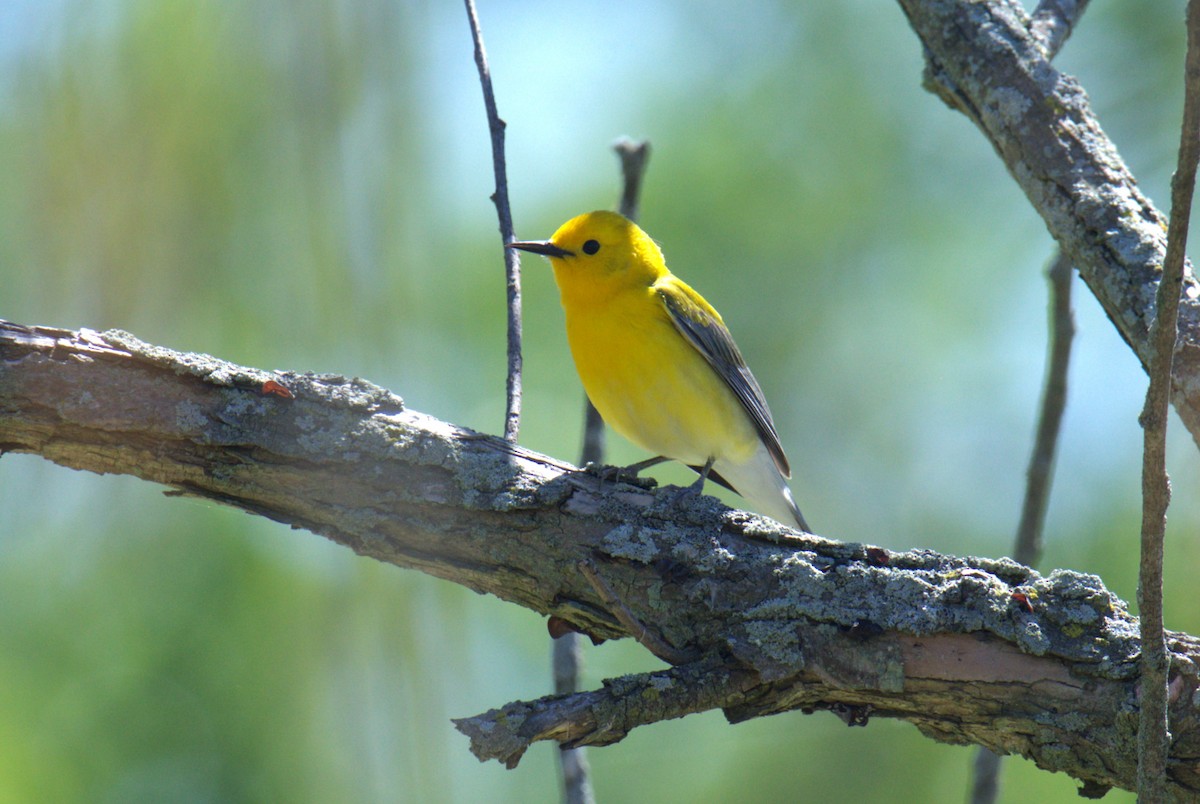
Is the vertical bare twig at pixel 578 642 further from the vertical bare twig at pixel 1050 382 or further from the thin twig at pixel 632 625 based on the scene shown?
the vertical bare twig at pixel 1050 382

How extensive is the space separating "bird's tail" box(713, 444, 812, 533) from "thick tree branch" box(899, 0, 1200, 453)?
6.99 feet

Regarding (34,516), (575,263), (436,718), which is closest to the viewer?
(436,718)

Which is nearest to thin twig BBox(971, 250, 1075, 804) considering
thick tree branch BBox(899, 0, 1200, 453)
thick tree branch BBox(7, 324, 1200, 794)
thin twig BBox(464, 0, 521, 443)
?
thick tree branch BBox(899, 0, 1200, 453)

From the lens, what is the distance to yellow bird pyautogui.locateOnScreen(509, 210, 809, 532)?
4.61 m

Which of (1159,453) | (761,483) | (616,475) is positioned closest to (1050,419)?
(761,483)

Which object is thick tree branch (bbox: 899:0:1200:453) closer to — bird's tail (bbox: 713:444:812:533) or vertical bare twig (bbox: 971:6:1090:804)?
vertical bare twig (bbox: 971:6:1090:804)

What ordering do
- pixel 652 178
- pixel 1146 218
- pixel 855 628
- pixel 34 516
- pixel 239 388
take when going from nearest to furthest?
pixel 855 628
pixel 239 388
pixel 1146 218
pixel 34 516
pixel 652 178

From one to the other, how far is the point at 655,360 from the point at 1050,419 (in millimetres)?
1700

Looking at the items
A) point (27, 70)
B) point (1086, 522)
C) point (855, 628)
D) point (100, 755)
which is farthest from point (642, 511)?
point (1086, 522)

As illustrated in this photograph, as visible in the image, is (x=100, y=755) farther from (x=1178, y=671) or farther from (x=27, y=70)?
(x=1178, y=671)

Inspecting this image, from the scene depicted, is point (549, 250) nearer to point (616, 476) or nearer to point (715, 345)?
point (715, 345)

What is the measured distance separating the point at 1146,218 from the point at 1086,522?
3.43 meters

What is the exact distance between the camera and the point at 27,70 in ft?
13.5

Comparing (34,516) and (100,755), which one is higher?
(34,516)
